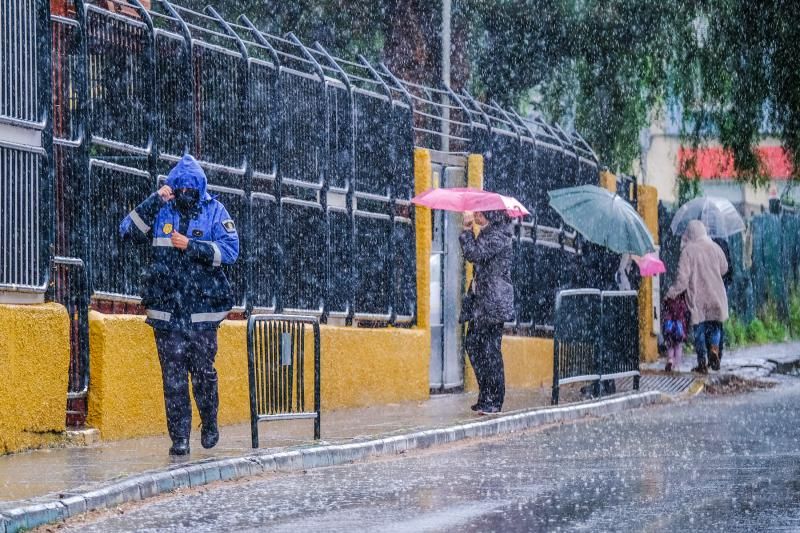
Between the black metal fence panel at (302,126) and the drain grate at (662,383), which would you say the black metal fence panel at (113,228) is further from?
the drain grate at (662,383)

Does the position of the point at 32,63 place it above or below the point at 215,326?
above

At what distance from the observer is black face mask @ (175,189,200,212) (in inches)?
440

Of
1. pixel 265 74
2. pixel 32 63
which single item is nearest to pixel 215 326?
pixel 32 63

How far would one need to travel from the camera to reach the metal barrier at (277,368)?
38.2 ft

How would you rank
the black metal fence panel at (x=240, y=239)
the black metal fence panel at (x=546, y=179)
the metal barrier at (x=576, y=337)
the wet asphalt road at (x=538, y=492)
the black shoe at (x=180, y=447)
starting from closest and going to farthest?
1. the wet asphalt road at (x=538, y=492)
2. the black shoe at (x=180, y=447)
3. the black metal fence panel at (x=240, y=239)
4. the metal barrier at (x=576, y=337)
5. the black metal fence panel at (x=546, y=179)

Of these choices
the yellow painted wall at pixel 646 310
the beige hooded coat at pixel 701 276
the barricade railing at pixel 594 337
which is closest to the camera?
the barricade railing at pixel 594 337

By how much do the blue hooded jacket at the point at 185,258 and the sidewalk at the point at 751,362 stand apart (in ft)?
→ 34.6

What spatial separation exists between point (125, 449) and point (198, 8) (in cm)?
1485

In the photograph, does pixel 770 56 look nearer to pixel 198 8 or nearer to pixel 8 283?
pixel 198 8

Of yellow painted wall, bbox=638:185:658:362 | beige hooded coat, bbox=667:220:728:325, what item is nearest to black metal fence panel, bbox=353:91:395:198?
beige hooded coat, bbox=667:220:728:325

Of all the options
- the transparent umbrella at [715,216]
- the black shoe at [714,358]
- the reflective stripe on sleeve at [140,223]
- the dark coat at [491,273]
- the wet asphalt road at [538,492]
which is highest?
the transparent umbrella at [715,216]

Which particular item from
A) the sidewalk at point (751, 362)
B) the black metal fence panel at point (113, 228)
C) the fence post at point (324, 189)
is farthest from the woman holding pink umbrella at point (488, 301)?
the sidewalk at point (751, 362)

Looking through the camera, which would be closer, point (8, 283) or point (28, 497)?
point (28, 497)

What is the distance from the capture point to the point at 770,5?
23781 mm
